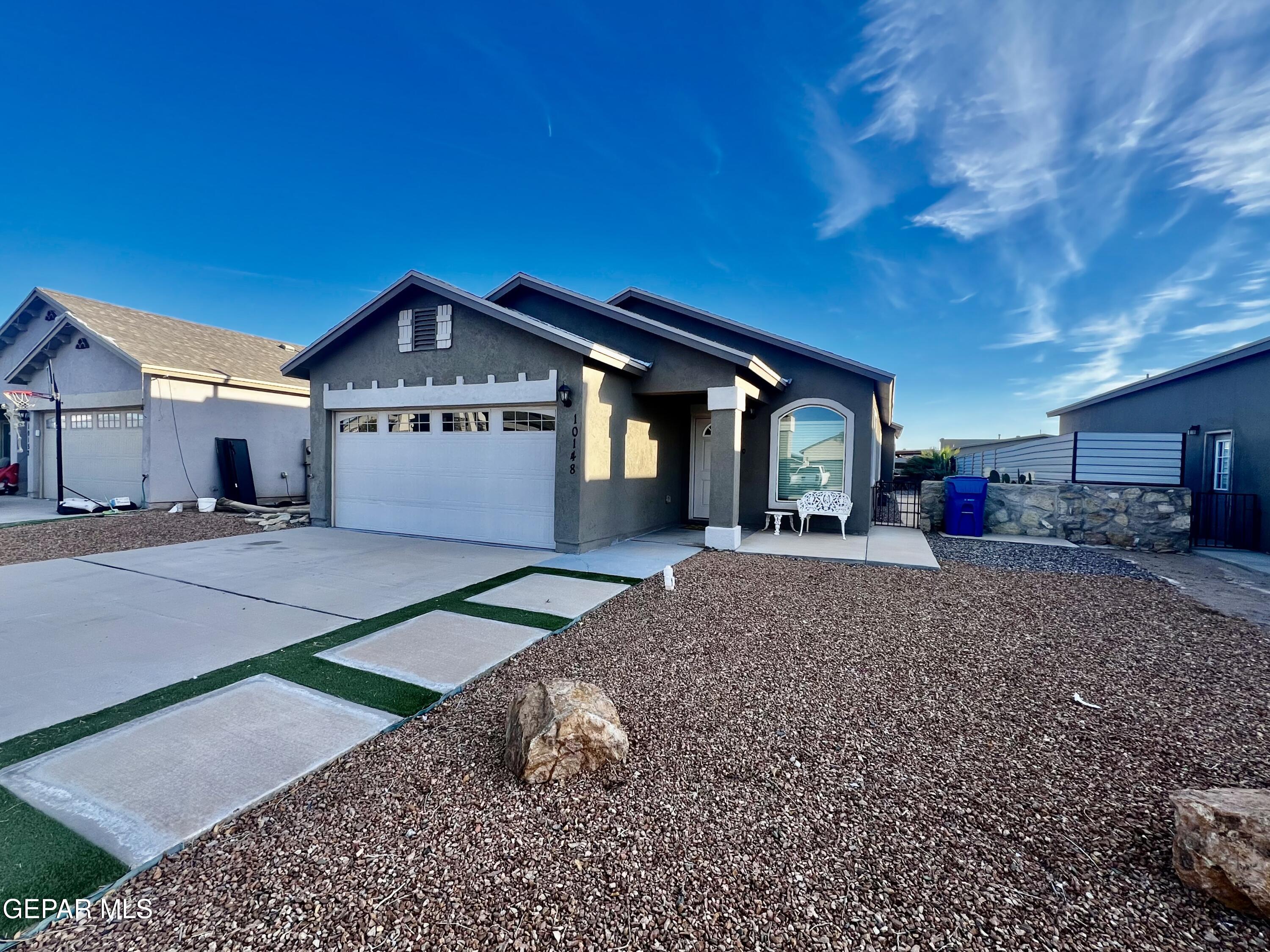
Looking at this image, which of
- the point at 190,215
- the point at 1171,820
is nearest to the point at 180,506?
the point at 190,215

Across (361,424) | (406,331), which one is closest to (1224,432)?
(406,331)

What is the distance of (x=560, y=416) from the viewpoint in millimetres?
8234

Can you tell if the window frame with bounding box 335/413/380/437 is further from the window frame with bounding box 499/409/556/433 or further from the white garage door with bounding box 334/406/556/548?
the window frame with bounding box 499/409/556/433

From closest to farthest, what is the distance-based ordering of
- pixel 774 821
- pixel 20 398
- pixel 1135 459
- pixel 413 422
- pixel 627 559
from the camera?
pixel 774 821 < pixel 627 559 < pixel 413 422 < pixel 1135 459 < pixel 20 398

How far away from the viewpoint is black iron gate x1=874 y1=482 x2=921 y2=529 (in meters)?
12.4

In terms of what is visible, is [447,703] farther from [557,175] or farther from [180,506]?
[180,506]

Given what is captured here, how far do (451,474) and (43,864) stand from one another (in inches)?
300

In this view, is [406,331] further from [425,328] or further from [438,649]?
[438,649]

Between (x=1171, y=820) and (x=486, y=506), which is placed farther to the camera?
(x=486, y=506)

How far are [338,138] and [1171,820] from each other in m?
16.4

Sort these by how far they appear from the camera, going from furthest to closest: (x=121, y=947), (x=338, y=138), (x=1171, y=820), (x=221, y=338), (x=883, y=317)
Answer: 1. (x=883, y=317)
2. (x=221, y=338)
3. (x=338, y=138)
4. (x=1171, y=820)
5. (x=121, y=947)

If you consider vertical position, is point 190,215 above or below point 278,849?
above

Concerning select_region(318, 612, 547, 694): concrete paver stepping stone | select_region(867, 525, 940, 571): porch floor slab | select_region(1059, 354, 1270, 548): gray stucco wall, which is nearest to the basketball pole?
select_region(318, 612, 547, 694): concrete paver stepping stone

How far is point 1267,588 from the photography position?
668 cm
